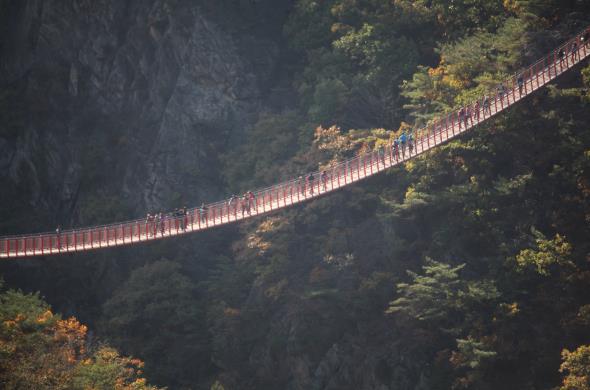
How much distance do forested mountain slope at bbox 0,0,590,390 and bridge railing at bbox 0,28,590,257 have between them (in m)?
0.81

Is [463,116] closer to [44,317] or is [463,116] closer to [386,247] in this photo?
[386,247]

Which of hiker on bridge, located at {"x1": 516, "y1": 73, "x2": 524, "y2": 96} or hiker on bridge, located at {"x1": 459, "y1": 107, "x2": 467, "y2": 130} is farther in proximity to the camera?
Answer: hiker on bridge, located at {"x1": 459, "y1": 107, "x2": 467, "y2": 130}

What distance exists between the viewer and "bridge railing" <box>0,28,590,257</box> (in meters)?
27.8

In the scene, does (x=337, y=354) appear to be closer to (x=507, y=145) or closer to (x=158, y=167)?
(x=507, y=145)

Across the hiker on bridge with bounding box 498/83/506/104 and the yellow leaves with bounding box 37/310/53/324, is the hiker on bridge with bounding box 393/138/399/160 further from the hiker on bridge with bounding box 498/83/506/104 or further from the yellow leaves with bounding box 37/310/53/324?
the yellow leaves with bounding box 37/310/53/324

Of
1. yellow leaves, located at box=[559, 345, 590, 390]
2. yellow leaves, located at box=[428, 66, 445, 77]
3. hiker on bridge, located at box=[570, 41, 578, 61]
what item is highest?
yellow leaves, located at box=[428, 66, 445, 77]

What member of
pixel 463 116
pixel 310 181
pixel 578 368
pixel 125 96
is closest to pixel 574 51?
pixel 463 116

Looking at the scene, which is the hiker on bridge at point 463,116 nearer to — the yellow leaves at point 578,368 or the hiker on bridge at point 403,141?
the hiker on bridge at point 403,141

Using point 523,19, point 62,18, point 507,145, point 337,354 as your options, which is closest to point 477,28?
point 523,19

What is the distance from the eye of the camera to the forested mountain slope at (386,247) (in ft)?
88.8

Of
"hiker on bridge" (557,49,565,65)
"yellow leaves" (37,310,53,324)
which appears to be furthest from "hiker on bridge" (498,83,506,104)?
A: "yellow leaves" (37,310,53,324)

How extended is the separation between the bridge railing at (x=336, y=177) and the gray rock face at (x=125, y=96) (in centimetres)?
714

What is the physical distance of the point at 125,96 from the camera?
133ft

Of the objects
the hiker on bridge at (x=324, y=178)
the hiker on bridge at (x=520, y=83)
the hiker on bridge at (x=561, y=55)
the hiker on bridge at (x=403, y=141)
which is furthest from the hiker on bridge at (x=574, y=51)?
the hiker on bridge at (x=324, y=178)
